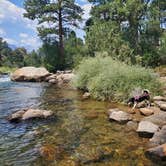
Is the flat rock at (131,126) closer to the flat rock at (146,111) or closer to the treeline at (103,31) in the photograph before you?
the flat rock at (146,111)

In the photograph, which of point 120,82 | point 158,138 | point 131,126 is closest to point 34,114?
point 131,126

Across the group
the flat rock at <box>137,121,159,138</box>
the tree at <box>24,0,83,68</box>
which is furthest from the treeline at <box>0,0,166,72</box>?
the flat rock at <box>137,121,159,138</box>

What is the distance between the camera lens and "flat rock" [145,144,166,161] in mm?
8969

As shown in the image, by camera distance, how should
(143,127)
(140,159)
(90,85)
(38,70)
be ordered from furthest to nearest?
(38,70) < (90,85) < (143,127) < (140,159)

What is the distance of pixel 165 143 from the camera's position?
9477mm

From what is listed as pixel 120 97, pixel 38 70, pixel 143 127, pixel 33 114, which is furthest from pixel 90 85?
pixel 38 70

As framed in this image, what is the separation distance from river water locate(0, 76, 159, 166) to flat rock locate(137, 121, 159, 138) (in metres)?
0.24

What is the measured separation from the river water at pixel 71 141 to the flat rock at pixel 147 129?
24 cm

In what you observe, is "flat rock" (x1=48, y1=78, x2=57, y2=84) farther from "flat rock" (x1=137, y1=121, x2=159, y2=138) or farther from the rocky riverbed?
"flat rock" (x1=137, y1=121, x2=159, y2=138)

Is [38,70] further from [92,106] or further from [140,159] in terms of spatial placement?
[140,159]

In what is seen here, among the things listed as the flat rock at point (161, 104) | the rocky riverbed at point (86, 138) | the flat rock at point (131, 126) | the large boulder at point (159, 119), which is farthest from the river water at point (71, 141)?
the flat rock at point (161, 104)

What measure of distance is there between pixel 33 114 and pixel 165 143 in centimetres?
665

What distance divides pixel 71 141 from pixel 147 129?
9.36 feet

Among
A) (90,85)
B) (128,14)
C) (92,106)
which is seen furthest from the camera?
(128,14)
